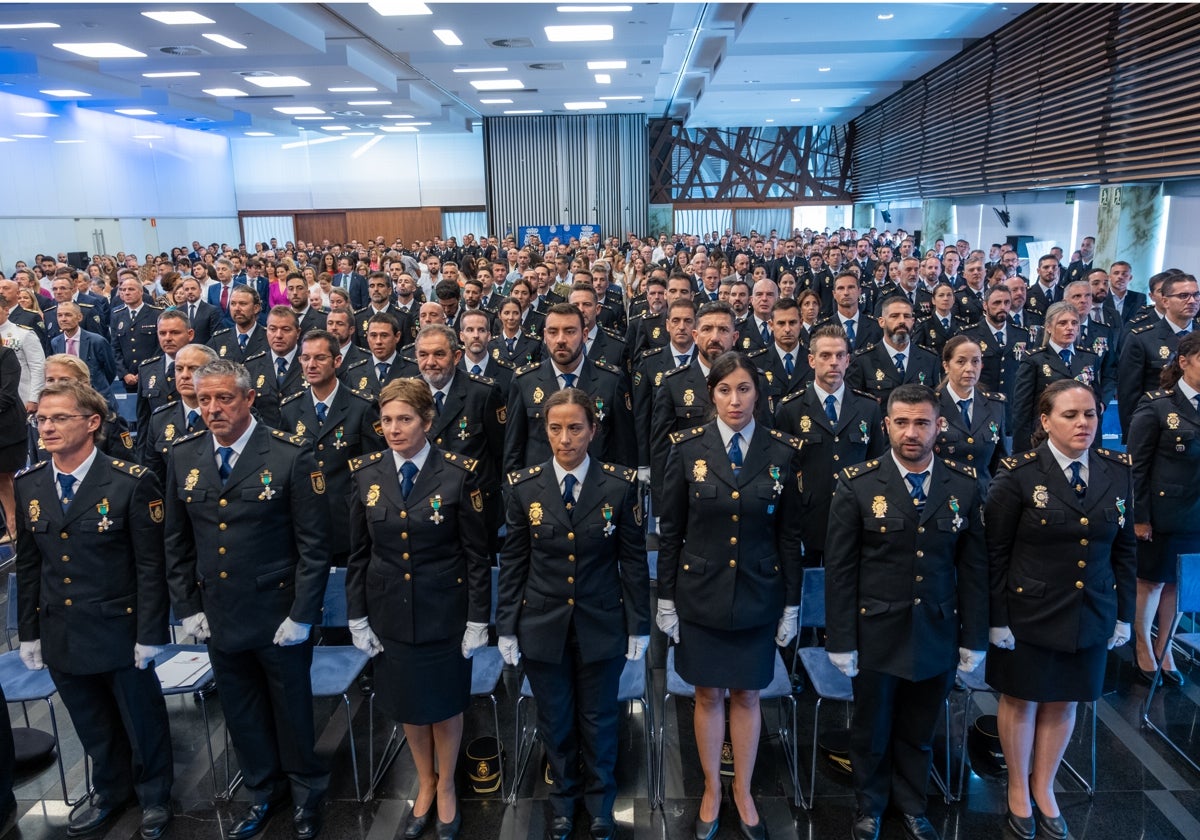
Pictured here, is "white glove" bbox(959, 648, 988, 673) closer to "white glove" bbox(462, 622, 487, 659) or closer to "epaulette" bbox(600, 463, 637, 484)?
"epaulette" bbox(600, 463, 637, 484)

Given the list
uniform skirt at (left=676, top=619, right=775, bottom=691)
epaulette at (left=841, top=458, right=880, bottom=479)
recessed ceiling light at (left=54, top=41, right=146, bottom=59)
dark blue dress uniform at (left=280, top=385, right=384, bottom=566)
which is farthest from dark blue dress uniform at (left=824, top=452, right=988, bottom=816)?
recessed ceiling light at (left=54, top=41, right=146, bottom=59)

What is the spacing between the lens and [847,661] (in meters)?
3.00

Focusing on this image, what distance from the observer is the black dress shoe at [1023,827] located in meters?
3.12

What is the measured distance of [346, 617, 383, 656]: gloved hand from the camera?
311cm

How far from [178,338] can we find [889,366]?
456cm

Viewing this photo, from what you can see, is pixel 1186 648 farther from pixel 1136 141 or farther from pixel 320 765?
pixel 1136 141

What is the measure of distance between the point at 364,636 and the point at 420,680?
0.93ft

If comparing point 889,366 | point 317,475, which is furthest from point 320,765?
point 889,366

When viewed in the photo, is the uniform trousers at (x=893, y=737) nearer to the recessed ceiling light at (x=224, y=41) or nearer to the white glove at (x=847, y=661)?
the white glove at (x=847, y=661)

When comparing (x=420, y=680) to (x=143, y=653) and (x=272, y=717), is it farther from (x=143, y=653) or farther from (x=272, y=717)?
(x=143, y=653)

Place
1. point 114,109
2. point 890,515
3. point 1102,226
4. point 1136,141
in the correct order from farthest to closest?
point 114,109 < point 1102,226 < point 1136,141 < point 890,515

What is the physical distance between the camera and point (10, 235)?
15.4 m

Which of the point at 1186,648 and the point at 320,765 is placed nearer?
the point at 320,765

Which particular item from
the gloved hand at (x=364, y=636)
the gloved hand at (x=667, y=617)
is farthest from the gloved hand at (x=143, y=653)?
the gloved hand at (x=667, y=617)
